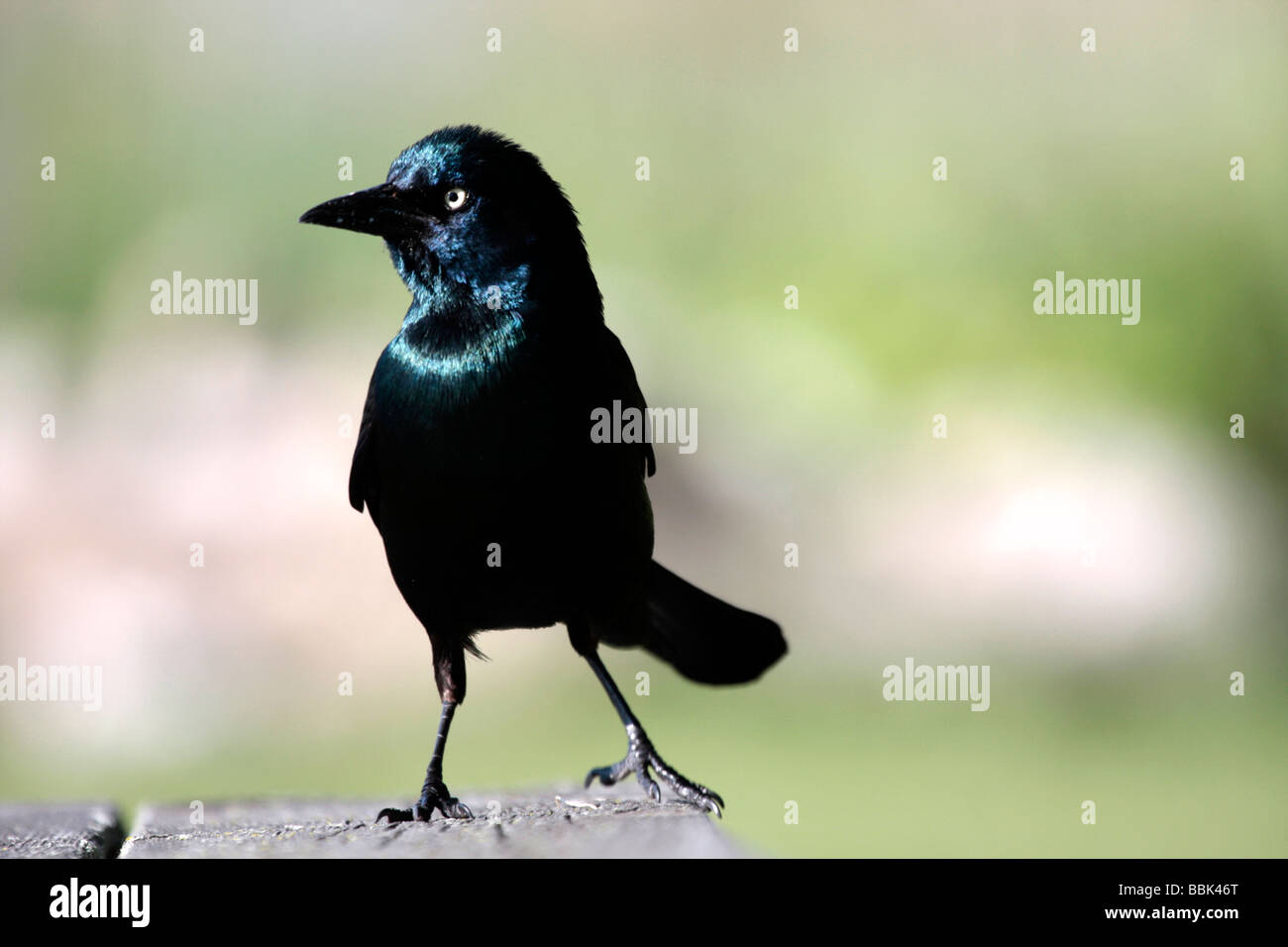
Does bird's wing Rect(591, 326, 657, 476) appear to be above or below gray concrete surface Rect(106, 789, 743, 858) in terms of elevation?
above

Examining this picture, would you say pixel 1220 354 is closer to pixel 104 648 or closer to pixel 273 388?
pixel 273 388

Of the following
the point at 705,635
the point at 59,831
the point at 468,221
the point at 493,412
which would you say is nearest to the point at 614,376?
the point at 493,412

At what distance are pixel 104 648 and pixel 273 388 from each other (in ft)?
6.42

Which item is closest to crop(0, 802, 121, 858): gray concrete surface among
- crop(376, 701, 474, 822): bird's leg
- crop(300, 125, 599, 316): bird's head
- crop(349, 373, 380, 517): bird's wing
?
crop(376, 701, 474, 822): bird's leg

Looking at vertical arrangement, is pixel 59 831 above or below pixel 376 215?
below

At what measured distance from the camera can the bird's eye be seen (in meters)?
3.63

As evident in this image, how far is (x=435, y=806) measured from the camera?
3498 mm

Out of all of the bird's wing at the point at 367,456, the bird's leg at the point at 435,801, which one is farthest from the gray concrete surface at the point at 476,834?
the bird's wing at the point at 367,456

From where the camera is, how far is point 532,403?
3.48 metres

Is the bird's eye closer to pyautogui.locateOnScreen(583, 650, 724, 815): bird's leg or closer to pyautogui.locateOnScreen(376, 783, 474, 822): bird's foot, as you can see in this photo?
pyautogui.locateOnScreen(583, 650, 724, 815): bird's leg

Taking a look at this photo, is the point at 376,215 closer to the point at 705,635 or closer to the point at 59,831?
the point at 59,831

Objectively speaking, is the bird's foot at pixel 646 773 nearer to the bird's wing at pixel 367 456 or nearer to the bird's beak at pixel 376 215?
the bird's wing at pixel 367 456

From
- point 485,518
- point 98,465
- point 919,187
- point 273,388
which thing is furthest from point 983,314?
point 485,518

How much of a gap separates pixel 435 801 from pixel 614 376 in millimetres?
1085
